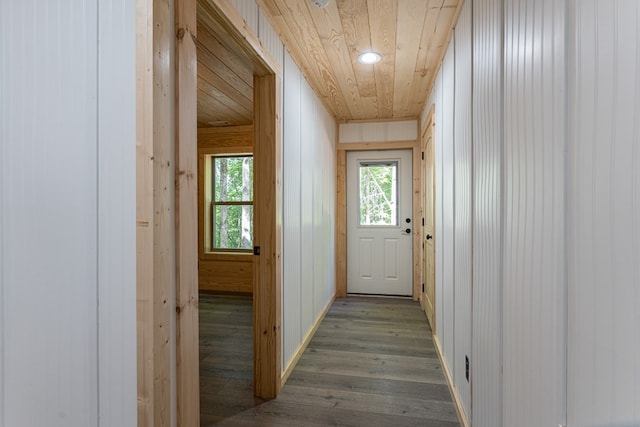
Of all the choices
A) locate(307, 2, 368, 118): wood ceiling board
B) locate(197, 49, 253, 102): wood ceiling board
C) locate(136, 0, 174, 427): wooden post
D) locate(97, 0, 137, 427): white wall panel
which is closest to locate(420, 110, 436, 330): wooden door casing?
locate(307, 2, 368, 118): wood ceiling board

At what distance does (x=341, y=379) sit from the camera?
228cm

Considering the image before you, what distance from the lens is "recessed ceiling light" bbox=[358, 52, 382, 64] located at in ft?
8.25

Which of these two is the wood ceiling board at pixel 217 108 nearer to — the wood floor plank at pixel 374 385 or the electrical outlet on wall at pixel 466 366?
the wood floor plank at pixel 374 385

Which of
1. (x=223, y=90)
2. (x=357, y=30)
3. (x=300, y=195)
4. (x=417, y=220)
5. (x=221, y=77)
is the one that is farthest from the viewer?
(x=417, y=220)

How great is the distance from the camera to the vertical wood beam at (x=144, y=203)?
93 centimetres

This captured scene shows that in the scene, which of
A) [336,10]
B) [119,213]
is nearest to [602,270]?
[119,213]

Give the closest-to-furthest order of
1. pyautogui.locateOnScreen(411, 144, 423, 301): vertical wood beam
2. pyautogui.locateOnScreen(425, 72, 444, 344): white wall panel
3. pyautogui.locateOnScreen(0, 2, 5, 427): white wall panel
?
pyautogui.locateOnScreen(0, 2, 5, 427): white wall panel → pyautogui.locateOnScreen(425, 72, 444, 344): white wall panel → pyautogui.locateOnScreen(411, 144, 423, 301): vertical wood beam

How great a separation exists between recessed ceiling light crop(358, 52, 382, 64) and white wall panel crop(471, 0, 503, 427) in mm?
1071

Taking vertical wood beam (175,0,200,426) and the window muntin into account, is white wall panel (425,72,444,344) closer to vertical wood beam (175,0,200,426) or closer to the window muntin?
vertical wood beam (175,0,200,426)

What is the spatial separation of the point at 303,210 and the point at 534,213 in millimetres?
2031

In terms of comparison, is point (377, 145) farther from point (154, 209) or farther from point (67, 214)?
point (67, 214)

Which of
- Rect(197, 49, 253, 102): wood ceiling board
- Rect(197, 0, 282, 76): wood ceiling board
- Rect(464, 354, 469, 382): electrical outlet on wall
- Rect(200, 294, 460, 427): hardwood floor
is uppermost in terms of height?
Rect(197, 49, 253, 102): wood ceiling board

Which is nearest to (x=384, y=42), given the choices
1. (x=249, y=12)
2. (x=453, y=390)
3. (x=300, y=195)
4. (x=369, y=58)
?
(x=369, y=58)

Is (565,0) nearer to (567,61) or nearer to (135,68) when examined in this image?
(567,61)
